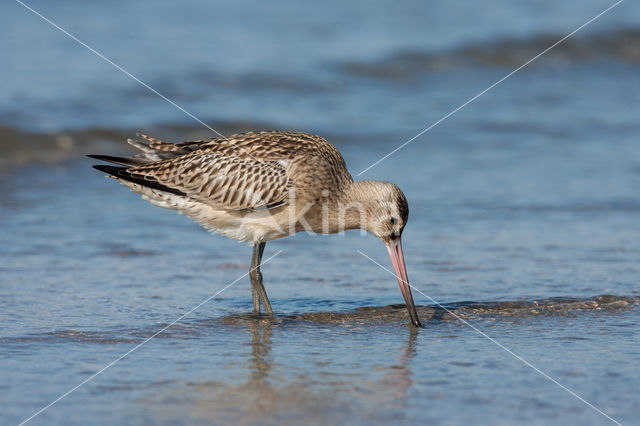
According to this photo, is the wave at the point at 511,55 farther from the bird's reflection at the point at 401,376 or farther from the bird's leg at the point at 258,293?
the bird's reflection at the point at 401,376

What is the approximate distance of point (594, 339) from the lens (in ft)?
21.1

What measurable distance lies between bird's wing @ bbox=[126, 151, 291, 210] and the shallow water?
872 millimetres

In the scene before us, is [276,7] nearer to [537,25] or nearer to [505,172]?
[537,25]

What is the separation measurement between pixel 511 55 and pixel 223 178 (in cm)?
1181

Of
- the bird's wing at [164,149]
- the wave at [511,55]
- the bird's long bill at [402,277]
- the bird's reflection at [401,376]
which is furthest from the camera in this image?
the wave at [511,55]

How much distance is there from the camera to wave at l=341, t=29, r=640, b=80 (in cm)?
1667

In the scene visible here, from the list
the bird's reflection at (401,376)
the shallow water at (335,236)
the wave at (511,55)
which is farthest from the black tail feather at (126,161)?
the wave at (511,55)

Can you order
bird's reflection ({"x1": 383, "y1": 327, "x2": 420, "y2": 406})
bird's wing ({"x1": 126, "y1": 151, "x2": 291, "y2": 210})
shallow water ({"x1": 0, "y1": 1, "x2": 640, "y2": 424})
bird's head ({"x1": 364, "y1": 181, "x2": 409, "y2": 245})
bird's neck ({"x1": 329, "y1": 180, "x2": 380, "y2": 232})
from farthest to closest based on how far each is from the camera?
bird's neck ({"x1": 329, "y1": 180, "x2": 380, "y2": 232})
bird's wing ({"x1": 126, "y1": 151, "x2": 291, "y2": 210})
bird's head ({"x1": 364, "y1": 181, "x2": 409, "y2": 245})
shallow water ({"x1": 0, "y1": 1, "x2": 640, "y2": 424})
bird's reflection ({"x1": 383, "y1": 327, "x2": 420, "y2": 406})

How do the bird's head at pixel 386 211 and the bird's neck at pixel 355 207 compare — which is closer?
the bird's head at pixel 386 211

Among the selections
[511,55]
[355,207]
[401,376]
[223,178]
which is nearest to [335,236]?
[355,207]

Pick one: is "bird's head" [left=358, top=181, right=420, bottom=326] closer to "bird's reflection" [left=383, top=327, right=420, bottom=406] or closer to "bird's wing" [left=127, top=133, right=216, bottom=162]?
"bird's reflection" [left=383, top=327, right=420, bottom=406]

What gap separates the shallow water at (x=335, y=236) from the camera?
5.47m

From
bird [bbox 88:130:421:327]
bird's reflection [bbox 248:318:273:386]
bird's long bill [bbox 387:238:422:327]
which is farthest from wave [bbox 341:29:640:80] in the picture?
bird's reflection [bbox 248:318:273:386]

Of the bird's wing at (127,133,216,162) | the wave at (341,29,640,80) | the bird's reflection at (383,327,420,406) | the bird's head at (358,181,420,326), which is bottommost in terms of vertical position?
the bird's reflection at (383,327,420,406)
